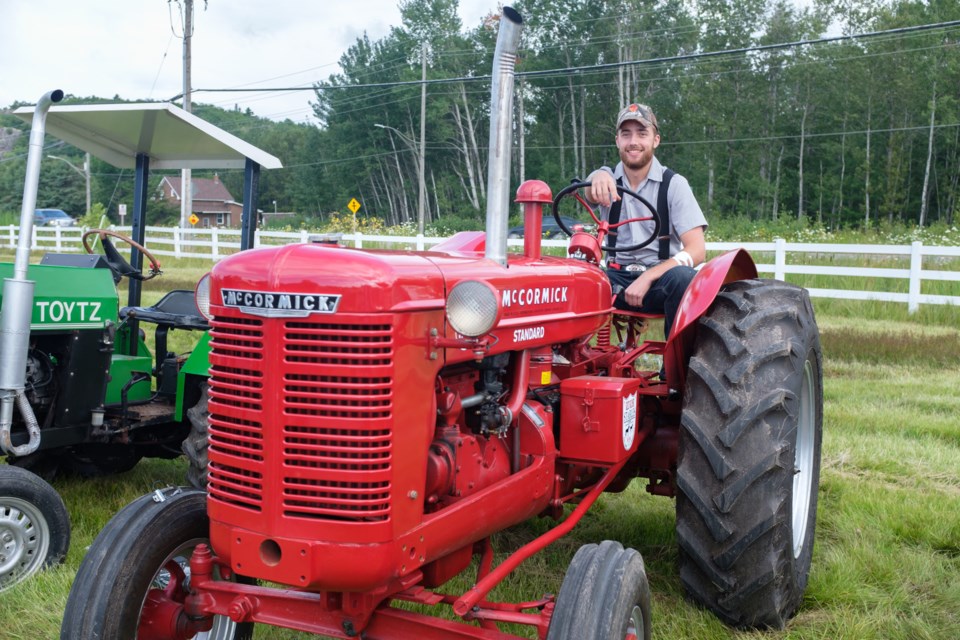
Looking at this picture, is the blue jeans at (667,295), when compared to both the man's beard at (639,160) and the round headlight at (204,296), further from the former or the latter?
the round headlight at (204,296)

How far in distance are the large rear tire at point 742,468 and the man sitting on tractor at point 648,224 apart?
0.50 metres

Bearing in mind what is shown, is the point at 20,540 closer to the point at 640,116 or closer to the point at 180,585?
the point at 180,585

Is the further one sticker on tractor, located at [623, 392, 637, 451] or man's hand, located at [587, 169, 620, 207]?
man's hand, located at [587, 169, 620, 207]

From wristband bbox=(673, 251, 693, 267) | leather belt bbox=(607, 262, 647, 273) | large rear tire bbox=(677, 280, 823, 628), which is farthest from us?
leather belt bbox=(607, 262, 647, 273)

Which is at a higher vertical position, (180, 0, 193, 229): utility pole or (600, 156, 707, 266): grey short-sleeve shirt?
(180, 0, 193, 229): utility pole

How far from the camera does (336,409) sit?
7.34 ft

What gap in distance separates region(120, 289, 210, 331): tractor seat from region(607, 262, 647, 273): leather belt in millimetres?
2074

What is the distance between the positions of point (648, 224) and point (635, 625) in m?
2.22

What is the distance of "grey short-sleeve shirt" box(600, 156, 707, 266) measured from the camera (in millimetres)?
4152

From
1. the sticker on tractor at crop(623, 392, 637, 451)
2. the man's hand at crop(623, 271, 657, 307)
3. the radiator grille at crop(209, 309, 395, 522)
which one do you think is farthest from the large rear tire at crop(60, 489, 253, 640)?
the man's hand at crop(623, 271, 657, 307)

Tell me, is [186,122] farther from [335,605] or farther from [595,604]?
[595,604]

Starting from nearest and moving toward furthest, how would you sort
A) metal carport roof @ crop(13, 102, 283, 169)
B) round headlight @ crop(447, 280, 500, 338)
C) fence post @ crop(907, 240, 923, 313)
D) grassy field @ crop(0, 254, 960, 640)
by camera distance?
1. round headlight @ crop(447, 280, 500, 338)
2. grassy field @ crop(0, 254, 960, 640)
3. metal carport roof @ crop(13, 102, 283, 169)
4. fence post @ crop(907, 240, 923, 313)

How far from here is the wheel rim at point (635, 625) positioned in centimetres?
253

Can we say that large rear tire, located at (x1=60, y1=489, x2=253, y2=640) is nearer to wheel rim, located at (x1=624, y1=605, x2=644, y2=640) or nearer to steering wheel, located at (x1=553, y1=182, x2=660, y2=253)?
wheel rim, located at (x1=624, y1=605, x2=644, y2=640)
